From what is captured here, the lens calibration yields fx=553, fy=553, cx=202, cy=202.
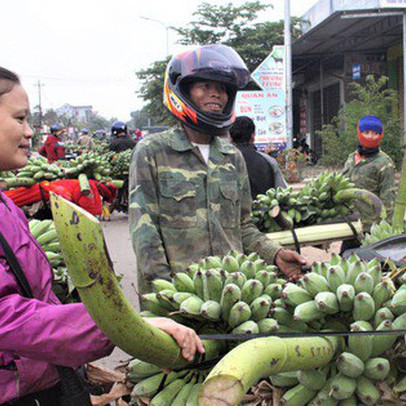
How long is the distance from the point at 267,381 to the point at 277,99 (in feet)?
52.4

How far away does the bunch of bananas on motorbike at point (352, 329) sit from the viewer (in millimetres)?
1388

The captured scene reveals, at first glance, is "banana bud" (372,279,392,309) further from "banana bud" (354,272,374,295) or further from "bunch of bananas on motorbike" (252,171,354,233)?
"bunch of bananas on motorbike" (252,171,354,233)

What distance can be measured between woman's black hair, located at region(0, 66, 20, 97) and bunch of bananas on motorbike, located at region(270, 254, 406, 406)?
1.02 metres

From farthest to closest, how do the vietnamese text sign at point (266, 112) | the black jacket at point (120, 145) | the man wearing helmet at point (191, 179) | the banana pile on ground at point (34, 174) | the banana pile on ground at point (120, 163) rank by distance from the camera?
1. the vietnamese text sign at point (266, 112)
2. the black jacket at point (120, 145)
3. the banana pile on ground at point (120, 163)
4. the banana pile on ground at point (34, 174)
5. the man wearing helmet at point (191, 179)

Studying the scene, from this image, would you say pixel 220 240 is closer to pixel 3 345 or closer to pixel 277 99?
pixel 3 345


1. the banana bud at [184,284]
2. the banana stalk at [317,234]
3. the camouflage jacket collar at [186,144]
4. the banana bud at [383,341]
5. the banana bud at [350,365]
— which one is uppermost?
the camouflage jacket collar at [186,144]

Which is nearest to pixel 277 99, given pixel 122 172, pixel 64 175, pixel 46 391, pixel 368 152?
pixel 122 172

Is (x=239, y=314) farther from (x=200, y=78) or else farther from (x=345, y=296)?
(x=200, y=78)

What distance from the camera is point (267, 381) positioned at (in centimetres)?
150

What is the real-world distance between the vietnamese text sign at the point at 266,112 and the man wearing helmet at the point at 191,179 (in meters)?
14.0

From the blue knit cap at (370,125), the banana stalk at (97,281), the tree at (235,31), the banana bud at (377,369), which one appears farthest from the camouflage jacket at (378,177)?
the tree at (235,31)

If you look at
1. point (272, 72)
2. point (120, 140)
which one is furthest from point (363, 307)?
point (272, 72)

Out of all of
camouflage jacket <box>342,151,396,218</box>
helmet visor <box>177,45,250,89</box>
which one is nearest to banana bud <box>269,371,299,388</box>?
helmet visor <box>177,45,250,89</box>

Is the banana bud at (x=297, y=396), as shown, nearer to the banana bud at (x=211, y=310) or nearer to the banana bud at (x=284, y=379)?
the banana bud at (x=284, y=379)
